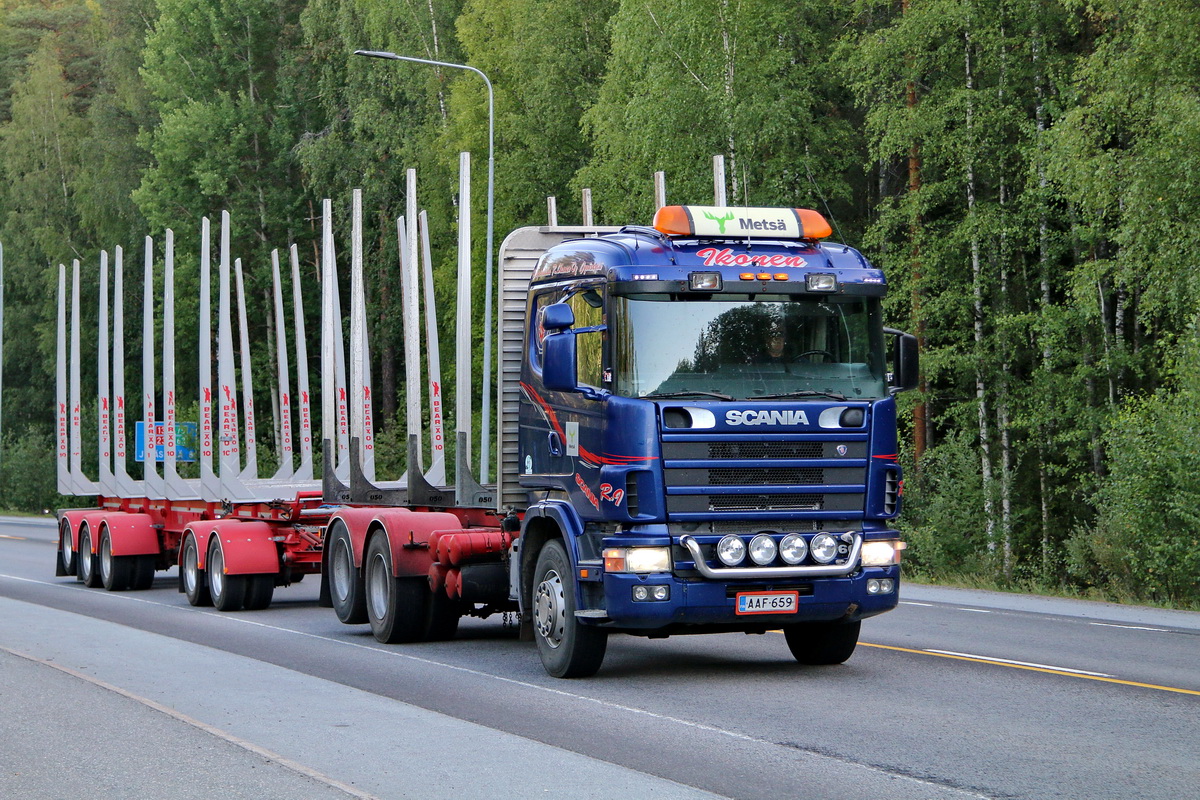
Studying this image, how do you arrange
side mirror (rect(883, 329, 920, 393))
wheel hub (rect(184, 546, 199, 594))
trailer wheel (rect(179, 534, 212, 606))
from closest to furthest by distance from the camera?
side mirror (rect(883, 329, 920, 393)) < trailer wheel (rect(179, 534, 212, 606)) < wheel hub (rect(184, 546, 199, 594))

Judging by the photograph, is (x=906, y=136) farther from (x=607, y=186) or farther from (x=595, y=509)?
(x=595, y=509)

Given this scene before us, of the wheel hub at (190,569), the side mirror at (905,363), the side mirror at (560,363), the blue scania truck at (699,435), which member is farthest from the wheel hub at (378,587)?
the wheel hub at (190,569)

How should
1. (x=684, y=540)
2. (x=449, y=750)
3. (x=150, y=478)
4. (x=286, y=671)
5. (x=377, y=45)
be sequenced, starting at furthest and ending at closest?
(x=377, y=45)
(x=150, y=478)
(x=286, y=671)
(x=684, y=540)
(x=449, y=750)

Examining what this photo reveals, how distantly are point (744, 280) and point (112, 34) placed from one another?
63.2 m

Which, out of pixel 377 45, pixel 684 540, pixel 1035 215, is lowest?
pixel 684 540

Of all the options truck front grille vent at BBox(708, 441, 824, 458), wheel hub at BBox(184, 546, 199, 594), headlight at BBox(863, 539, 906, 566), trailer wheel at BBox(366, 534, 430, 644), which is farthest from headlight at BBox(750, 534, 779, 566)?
wheel hub at BBox(184, 546, 199, 594)

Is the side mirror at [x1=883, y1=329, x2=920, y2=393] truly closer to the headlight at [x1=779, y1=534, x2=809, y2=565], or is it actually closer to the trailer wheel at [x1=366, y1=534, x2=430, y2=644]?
the headlight at [x1=779, y1=534, x2=809, y2=565]

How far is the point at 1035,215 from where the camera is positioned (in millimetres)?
29844

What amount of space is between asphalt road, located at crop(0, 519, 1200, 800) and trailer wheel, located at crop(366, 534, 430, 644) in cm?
18

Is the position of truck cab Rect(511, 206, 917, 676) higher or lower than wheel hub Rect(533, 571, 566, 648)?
higher

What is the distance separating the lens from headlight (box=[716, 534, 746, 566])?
1067 cm

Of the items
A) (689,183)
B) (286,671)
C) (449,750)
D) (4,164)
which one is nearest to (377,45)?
(689,183)

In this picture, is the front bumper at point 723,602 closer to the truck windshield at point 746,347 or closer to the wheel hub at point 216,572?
the truck windshield at point 746,347

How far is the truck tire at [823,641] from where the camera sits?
1239 cm
